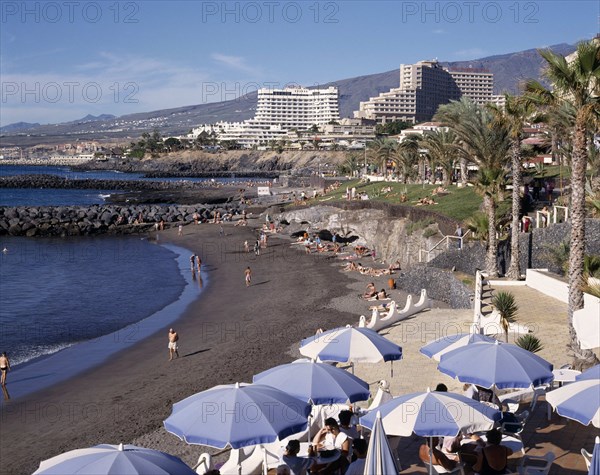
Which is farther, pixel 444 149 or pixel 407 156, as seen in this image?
pixel 407 156

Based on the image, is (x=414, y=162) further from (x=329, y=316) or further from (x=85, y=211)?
(x=329, y=316)

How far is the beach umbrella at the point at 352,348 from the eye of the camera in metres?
11.6

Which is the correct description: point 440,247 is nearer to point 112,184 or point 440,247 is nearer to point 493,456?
point 493,456

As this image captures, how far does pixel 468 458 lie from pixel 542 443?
2211mm

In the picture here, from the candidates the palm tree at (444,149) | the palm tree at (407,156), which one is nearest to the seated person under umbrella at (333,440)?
the palm tree at (444,149)

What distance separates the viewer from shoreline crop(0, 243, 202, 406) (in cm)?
1878

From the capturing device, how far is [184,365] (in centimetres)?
1948

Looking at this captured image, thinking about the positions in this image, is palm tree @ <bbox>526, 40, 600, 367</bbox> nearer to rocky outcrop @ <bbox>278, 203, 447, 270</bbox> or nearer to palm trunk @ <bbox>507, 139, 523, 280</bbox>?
palm trunk @ <bbox>507, 139, 523, 280</bbox>

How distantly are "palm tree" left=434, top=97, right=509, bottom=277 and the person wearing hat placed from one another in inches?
620

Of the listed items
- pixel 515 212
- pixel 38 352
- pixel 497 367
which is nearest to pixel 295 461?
pixel 497 367

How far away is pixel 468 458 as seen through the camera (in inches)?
333

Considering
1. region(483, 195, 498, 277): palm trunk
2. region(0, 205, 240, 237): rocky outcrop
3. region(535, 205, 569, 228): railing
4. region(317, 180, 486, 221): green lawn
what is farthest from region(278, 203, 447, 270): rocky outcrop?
region(0, 205, 240, 237): rocky outcrop

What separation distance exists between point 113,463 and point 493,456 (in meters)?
4.53

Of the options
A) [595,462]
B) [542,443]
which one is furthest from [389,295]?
[595,462]
